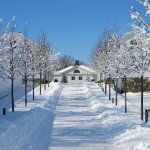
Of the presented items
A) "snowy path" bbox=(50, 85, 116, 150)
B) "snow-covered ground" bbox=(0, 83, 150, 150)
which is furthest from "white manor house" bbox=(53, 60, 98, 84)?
"snow-covered ground" bbox=(0, 83, 150, 150)

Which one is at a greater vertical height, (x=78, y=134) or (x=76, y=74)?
(x=76, y=74)

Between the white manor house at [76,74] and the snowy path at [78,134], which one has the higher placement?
the white manor house at [76,74]

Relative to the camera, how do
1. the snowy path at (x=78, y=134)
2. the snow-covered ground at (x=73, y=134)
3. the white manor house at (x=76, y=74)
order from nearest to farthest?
the snow-covered ground at (x=73, y=134) → the snowy path at (x=78, y=134) → the white manor house at (x=76, y=74)

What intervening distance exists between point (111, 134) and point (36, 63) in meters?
27.2

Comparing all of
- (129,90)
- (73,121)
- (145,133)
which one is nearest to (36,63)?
(129,90)

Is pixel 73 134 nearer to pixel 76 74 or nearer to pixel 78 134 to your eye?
pixel 78 134

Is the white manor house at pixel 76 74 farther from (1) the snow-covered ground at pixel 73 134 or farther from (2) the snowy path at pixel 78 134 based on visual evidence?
(1) the snow-covered ground at pixel 73 134

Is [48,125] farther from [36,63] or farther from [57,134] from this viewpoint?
[36,63]

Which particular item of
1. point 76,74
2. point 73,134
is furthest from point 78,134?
point 76,74

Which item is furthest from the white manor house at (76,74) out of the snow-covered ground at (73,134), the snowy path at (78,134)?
the snow-covered ground at (73,134)

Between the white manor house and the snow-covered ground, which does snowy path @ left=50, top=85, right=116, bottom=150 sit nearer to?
the snow-covered ground

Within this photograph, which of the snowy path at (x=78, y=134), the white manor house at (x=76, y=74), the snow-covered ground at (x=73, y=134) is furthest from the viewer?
the white manor house at (x=76, y=74)

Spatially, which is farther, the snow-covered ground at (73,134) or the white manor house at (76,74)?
the white manor house at (76,74)

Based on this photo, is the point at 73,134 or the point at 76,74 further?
the point at 76,74
